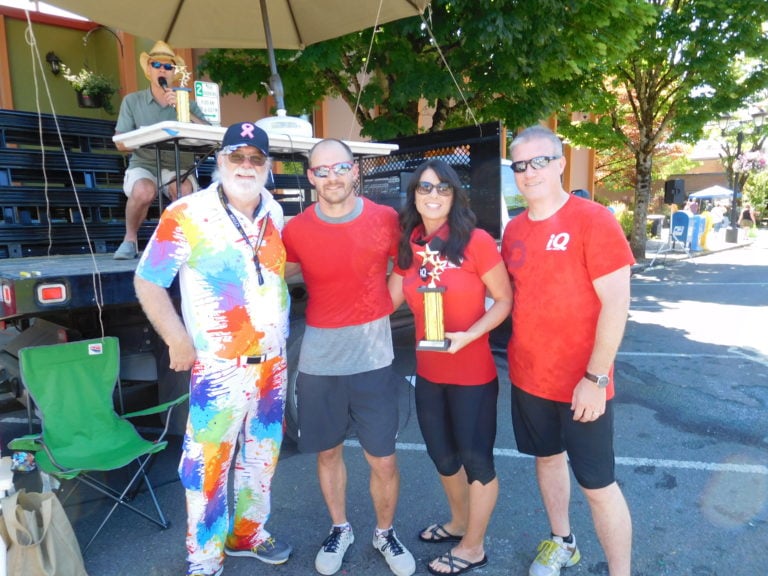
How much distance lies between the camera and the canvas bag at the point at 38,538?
2100mm

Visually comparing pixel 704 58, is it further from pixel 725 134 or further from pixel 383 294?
pixel 725 134

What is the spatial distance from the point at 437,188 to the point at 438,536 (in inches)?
66.4

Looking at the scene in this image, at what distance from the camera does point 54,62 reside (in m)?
9.53

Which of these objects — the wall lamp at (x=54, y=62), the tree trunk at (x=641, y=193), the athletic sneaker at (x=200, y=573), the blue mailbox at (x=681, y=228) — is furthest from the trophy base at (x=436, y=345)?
the blue mailbox at (x=681, y=228)

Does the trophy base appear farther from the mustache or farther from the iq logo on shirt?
the mustache

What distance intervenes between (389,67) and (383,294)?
458 cm

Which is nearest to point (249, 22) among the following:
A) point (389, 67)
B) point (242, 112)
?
point (389, 67)

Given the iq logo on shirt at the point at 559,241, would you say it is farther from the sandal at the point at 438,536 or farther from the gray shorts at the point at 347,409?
the sandal at the point at 438,536

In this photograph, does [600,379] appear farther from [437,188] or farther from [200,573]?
[200,573]

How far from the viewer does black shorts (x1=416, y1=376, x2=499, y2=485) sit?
7.63 feet

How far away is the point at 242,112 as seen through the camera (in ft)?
33.7

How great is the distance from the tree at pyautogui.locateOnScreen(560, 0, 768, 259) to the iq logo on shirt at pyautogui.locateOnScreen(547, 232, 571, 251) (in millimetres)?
6277

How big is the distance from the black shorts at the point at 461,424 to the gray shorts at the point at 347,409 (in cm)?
16

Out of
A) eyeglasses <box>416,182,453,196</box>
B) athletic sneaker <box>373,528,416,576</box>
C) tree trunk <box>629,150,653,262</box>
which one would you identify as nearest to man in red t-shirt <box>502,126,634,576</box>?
eyeglasses <box>416,182,453,196</box>
